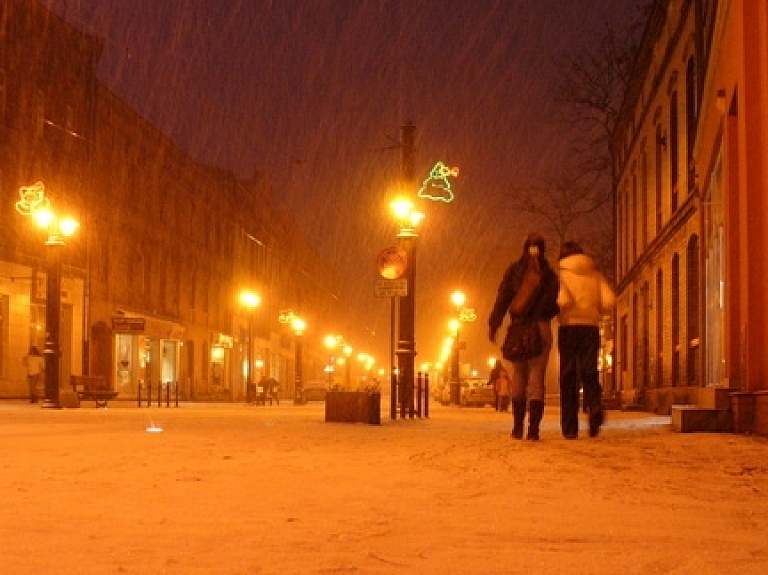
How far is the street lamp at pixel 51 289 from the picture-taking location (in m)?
23.8

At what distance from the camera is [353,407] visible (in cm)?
1498

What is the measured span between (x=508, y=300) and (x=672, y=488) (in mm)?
4075

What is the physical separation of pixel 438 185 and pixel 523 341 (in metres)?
9.88

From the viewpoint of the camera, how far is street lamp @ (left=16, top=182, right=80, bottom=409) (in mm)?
23844

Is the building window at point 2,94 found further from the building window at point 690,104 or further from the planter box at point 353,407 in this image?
the planter box at point 353,407

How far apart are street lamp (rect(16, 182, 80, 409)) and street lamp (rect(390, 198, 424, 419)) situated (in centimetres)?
892

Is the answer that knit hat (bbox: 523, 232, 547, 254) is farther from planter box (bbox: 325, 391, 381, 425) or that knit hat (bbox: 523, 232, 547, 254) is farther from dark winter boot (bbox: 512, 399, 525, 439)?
planter box (bbox: 325, 391, 381, 425)

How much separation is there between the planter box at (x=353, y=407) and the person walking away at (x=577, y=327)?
15.7 feet

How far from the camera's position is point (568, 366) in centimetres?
1036

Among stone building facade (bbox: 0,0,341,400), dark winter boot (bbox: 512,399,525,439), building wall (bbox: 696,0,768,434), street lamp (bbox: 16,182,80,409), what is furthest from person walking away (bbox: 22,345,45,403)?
dark winter boot (bbox: 512,399,525,439)

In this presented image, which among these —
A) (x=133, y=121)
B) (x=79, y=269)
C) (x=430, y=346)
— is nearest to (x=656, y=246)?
(x=79, y=269)

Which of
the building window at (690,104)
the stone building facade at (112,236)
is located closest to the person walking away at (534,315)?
the building window at (690,104)

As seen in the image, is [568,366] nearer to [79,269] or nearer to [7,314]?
[7,314]

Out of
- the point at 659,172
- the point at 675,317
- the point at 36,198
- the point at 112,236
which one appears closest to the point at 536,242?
the point at 675,317
